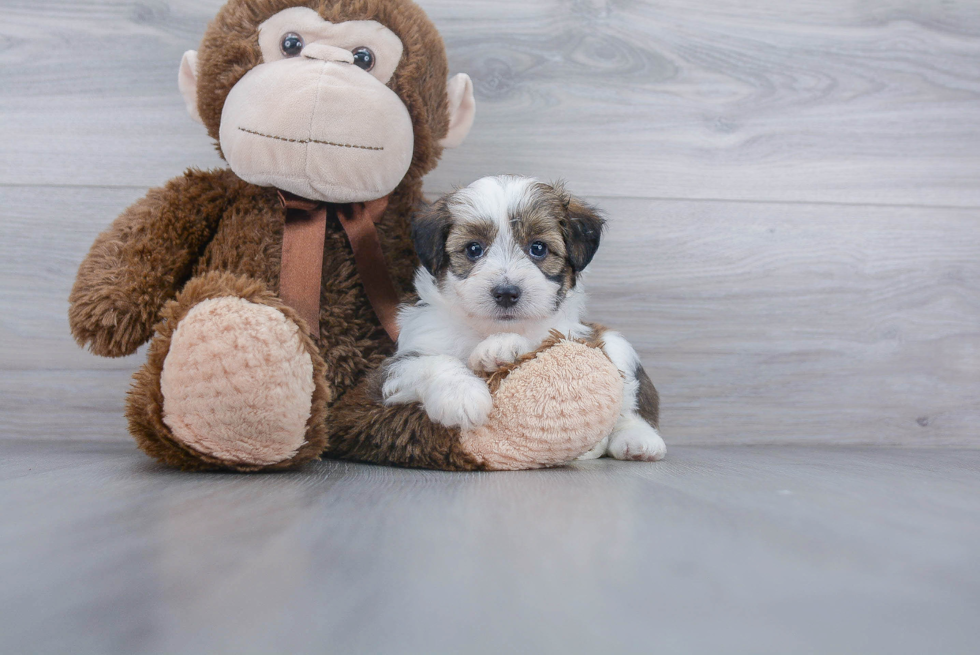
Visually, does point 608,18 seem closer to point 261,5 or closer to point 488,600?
point 261,5

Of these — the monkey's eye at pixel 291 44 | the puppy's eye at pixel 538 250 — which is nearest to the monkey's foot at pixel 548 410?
the puppy's eye at pixel 538 250

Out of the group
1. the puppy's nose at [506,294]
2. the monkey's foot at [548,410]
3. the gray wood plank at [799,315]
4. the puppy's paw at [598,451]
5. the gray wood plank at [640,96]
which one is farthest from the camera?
the gray wood plank at [799,315]

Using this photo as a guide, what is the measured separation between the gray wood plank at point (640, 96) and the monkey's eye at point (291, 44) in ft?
1.90

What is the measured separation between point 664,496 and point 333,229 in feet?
2.97

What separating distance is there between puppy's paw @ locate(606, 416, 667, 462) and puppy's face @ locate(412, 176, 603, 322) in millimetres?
336

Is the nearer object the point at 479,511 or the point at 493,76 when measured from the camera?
the point at 479,511

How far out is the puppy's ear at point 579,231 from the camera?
1.43 meters

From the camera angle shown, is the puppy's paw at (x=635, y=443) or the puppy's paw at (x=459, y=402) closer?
the puppy's paw at (x=459, y=402)

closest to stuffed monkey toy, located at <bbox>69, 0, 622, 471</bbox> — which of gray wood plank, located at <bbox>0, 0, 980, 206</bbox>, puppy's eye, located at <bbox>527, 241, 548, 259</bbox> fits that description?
puppy's eye, located at <bbox>527, 241, 548, 259</bbox>

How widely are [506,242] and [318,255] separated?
38 cm

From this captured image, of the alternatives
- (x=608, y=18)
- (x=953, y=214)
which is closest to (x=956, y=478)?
(x=953, y=214)

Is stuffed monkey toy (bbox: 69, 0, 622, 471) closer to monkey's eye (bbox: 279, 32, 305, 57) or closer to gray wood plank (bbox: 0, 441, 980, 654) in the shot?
monkey's eye (bbox: 279, 32, 305, 57)

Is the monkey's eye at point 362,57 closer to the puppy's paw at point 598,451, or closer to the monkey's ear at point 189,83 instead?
the monkey's ear at point 189,83

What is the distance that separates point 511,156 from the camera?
191 cm
